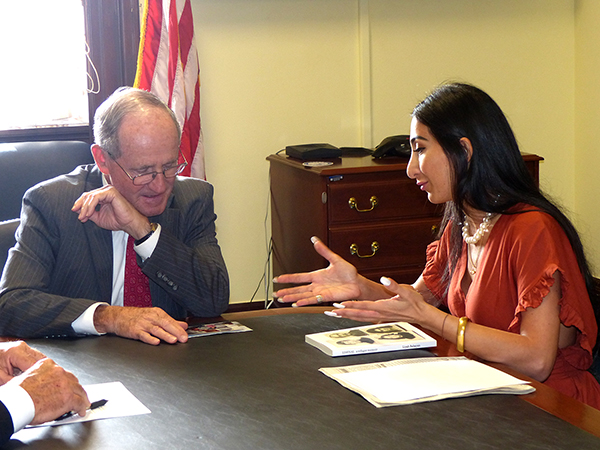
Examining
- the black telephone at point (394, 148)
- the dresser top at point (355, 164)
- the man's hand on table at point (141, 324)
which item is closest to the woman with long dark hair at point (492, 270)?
the man's hand on table at point (141, 324)

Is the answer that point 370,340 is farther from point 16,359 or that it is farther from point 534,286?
point 16,359

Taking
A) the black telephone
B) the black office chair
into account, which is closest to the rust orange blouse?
the black office chair

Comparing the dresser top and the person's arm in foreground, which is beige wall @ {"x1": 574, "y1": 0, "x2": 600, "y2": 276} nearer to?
the dresser top

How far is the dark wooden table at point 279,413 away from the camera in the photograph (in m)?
1.09

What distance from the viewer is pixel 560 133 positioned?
14.4ft

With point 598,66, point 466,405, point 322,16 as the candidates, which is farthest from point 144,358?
point 598,66

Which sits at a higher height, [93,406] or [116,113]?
[116,113]

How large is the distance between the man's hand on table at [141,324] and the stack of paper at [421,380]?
417 mm

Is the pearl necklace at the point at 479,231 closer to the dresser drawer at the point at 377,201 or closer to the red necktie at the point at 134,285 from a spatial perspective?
the red necktie at the point at 134,285

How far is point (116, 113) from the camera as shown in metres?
2.10

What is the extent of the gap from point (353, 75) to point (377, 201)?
1.05m

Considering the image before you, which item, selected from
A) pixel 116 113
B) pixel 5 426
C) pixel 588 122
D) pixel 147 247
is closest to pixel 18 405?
pixel 5 426

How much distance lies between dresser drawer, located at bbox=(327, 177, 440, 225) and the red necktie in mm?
1370

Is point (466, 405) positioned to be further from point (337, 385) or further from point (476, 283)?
point (476, 283)
